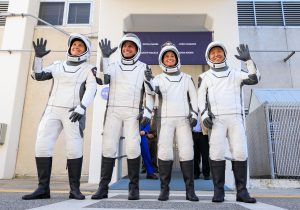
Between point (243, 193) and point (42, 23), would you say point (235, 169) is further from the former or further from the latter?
point (42, 23)

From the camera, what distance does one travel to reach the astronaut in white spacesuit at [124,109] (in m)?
3.18

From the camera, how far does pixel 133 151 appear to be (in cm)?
318

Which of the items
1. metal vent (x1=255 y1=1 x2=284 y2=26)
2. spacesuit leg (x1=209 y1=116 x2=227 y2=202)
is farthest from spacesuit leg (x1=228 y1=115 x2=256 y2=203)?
metal vent (x1=255 y1=1 x2=284 y2=26)

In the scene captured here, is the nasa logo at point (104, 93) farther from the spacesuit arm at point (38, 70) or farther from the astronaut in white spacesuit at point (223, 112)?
the astronaut in white spacesuit at point (223, 112)

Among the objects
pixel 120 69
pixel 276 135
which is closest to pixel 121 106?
pixel 120 69

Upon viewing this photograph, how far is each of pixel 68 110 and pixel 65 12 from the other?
6103mm

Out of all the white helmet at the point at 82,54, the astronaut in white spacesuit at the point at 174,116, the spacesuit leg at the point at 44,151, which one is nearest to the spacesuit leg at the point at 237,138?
the astronaut in white spacesuit at the point at 174,116

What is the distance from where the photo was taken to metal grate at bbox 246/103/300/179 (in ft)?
18.7

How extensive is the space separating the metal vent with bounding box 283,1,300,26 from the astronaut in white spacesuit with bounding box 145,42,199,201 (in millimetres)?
8149

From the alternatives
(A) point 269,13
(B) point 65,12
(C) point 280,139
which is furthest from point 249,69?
(A) point 269,13

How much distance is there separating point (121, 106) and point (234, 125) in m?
1.31

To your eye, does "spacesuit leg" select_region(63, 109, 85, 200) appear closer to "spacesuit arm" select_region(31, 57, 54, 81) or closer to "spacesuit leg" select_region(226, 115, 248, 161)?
"spacesuit arm" select_region(31, 57, 54, 81)

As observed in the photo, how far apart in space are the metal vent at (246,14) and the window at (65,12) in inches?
211

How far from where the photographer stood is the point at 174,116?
3.32 m
